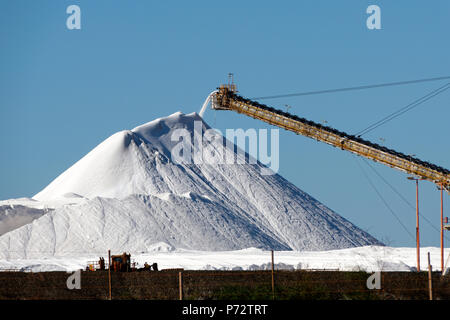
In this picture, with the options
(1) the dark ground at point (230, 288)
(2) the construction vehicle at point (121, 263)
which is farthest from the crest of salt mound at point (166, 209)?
(1) the dark ground at point (230, 288)

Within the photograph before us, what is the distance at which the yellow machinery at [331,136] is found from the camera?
44.8 m

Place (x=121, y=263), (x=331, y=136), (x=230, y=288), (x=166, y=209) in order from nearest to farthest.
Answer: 1. (x=230, y=288)
2. (x=121, y=263)
3. (x=331, y=136)
4. (x=166, y=209)

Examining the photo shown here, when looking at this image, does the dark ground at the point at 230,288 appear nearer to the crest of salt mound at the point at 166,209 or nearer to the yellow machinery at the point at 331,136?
the yellow machinery at the point at 331,136

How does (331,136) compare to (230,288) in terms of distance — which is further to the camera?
(331,136)

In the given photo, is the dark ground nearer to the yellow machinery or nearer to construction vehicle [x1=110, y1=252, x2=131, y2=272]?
construction vehicle [x1=110, y1=252, x2=131, y2=272]

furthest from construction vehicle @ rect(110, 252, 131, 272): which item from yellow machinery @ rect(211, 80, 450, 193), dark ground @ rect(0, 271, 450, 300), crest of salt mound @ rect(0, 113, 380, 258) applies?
crest of salt mound @ rect(0, 113, 380, 258)

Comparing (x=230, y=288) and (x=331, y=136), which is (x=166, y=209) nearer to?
(x=331, y=136)

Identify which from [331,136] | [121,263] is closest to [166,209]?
[331,136]

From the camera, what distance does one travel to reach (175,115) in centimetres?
9875

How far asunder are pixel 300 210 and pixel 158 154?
667 inches

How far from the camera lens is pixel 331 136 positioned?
46.5 m

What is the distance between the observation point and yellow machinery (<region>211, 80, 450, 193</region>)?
44.8m

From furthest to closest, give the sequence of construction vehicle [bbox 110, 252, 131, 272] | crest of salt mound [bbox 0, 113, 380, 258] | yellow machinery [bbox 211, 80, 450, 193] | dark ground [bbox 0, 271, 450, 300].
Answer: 1. crest of salt mound [bbox 0, 113, 380, 258]
2. yellow machinery [bbox 211, 80, 450, 193]
3. construction vehicle [bbox 110, 252, 131, 272]
4. dark ground [bbox 0, 271, 450, 300]

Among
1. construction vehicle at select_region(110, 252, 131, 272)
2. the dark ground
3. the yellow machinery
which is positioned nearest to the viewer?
the dark ground
